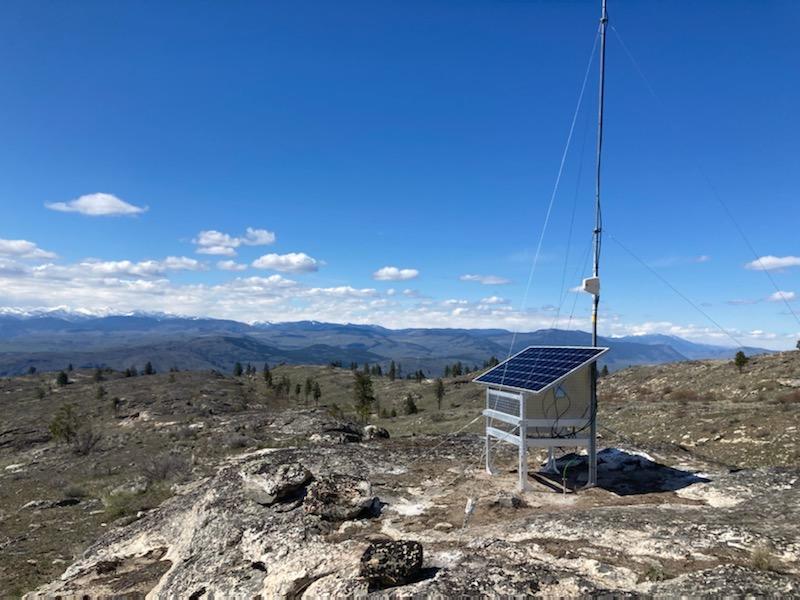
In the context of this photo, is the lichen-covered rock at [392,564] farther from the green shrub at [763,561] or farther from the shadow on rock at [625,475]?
the shadow on rock at [625,475]

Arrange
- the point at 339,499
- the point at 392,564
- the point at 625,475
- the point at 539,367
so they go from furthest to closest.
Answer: the point at 625,475 < the point at 539,367 < the point at 339,499 < the point at 392,564

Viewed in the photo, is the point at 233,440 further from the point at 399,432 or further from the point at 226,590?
the point at 226,590

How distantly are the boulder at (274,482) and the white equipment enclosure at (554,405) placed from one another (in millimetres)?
6868

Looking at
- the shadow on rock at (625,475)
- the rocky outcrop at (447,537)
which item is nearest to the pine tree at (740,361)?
the shadow on rock at (625,475)

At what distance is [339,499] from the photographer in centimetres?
1488

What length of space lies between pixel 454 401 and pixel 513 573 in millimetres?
93854

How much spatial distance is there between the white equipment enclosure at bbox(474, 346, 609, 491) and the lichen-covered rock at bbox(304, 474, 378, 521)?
16.5 ft

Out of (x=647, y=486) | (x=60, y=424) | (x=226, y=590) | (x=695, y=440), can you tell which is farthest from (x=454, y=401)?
(x=226, y=590)

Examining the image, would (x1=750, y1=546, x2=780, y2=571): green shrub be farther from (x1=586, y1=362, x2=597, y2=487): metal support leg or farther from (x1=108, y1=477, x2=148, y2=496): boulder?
(x1=108, y1=477, x2=148, y2=496): boulder

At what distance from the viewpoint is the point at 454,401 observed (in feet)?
336

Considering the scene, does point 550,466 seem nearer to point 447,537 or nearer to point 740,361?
point 447,537

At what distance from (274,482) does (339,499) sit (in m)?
2.32

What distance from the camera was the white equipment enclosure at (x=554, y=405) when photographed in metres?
16.5

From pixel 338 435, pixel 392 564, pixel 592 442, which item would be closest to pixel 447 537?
pixel 392 564
